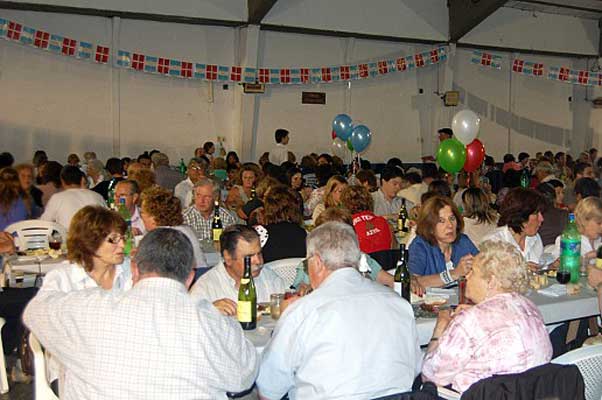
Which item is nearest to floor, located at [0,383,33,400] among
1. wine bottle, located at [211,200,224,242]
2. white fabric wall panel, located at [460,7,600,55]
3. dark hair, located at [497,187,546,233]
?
wine bottle, located at [211,200,224,242]

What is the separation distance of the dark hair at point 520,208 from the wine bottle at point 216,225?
89.8 inches

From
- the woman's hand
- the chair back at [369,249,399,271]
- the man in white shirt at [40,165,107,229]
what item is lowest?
the chair back at [369,249,399,271]

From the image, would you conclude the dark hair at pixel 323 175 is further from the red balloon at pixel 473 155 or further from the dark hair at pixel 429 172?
the red balloon at pixel 473 155

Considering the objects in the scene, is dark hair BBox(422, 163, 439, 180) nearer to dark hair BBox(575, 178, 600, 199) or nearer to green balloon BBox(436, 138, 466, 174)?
green balloon BBox(436, 138, 466, 174)

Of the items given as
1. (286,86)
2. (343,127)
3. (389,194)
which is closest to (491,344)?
(389,194)

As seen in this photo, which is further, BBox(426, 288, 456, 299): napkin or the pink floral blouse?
BBox(426, 288, 456, 299): napkin

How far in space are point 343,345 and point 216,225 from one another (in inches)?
144

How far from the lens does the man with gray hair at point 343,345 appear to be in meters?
2.39

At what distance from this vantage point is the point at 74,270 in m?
3.17

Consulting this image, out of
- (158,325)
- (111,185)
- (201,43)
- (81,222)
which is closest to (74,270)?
(81,222)

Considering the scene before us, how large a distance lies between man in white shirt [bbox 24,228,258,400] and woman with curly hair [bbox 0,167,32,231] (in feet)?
12.7

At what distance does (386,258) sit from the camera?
15.4ft

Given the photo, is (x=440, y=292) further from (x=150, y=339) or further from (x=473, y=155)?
(x=473, y=155)

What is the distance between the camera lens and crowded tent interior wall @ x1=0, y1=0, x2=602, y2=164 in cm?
1144
